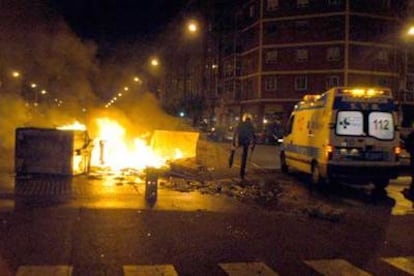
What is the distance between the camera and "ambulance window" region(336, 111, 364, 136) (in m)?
14.2

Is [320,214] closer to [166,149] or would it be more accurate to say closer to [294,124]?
[294,124]

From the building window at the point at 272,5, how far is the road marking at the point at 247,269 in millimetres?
52905

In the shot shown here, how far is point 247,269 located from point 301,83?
167 ft

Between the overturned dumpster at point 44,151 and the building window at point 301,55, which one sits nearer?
the overturned dumpster at point 44,151

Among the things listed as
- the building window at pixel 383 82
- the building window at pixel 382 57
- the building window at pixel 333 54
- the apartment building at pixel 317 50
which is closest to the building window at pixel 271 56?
the apartment building at pixel 317 50

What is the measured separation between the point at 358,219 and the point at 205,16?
67534mm

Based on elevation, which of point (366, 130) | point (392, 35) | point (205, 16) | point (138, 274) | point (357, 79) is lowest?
point (138, 274)

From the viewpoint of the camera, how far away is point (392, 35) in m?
55.4

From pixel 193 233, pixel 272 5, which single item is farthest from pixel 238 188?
pixel 272 5

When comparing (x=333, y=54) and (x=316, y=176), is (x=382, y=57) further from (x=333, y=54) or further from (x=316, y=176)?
(x=316, y=176)

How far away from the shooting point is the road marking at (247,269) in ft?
22.7

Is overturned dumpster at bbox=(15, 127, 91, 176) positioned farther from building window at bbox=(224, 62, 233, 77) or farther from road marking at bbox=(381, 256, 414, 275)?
building window at bbox=(224, 62, 233, 77)

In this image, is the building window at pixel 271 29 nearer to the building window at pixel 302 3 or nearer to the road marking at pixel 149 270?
the building window at pixel 302 3

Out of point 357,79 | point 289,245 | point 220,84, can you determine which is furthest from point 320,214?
point 220,84
